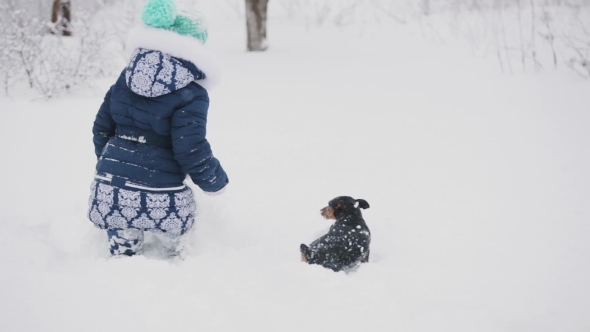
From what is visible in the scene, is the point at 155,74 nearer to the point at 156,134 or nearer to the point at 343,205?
the point at 156,134

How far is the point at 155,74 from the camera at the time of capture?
198 centimetres

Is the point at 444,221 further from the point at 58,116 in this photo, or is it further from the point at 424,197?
the point at 58,116

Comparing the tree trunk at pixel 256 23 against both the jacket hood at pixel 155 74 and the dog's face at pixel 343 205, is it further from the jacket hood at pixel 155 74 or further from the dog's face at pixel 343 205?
the jacket hood at pixel 155 74

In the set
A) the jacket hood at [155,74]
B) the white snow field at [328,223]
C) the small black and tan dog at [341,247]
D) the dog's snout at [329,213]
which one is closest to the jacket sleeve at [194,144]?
the jacket hood at [155,74]

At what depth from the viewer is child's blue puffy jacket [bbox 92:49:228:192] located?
6.56ft

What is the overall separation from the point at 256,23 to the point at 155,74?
6.56 meters

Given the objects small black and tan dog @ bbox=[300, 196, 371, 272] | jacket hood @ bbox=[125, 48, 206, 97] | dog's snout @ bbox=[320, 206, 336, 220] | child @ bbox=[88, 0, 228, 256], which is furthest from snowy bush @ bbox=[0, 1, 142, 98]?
small black and tan dog @ bbox=[300, 196, 371, 272]

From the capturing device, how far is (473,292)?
2059mm

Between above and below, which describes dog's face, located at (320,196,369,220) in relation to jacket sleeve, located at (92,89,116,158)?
below

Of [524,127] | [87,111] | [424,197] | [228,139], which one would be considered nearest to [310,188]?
[424,197]

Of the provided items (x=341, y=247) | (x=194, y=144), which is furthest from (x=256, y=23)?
(x=341, y=247)

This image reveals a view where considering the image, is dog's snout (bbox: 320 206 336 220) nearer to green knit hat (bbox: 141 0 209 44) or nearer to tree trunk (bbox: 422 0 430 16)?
green knit hat (bbox: 141 0 209 44)

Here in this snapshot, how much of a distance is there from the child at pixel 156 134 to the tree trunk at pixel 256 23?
6206 mm

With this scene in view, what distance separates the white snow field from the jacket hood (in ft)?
2.70
